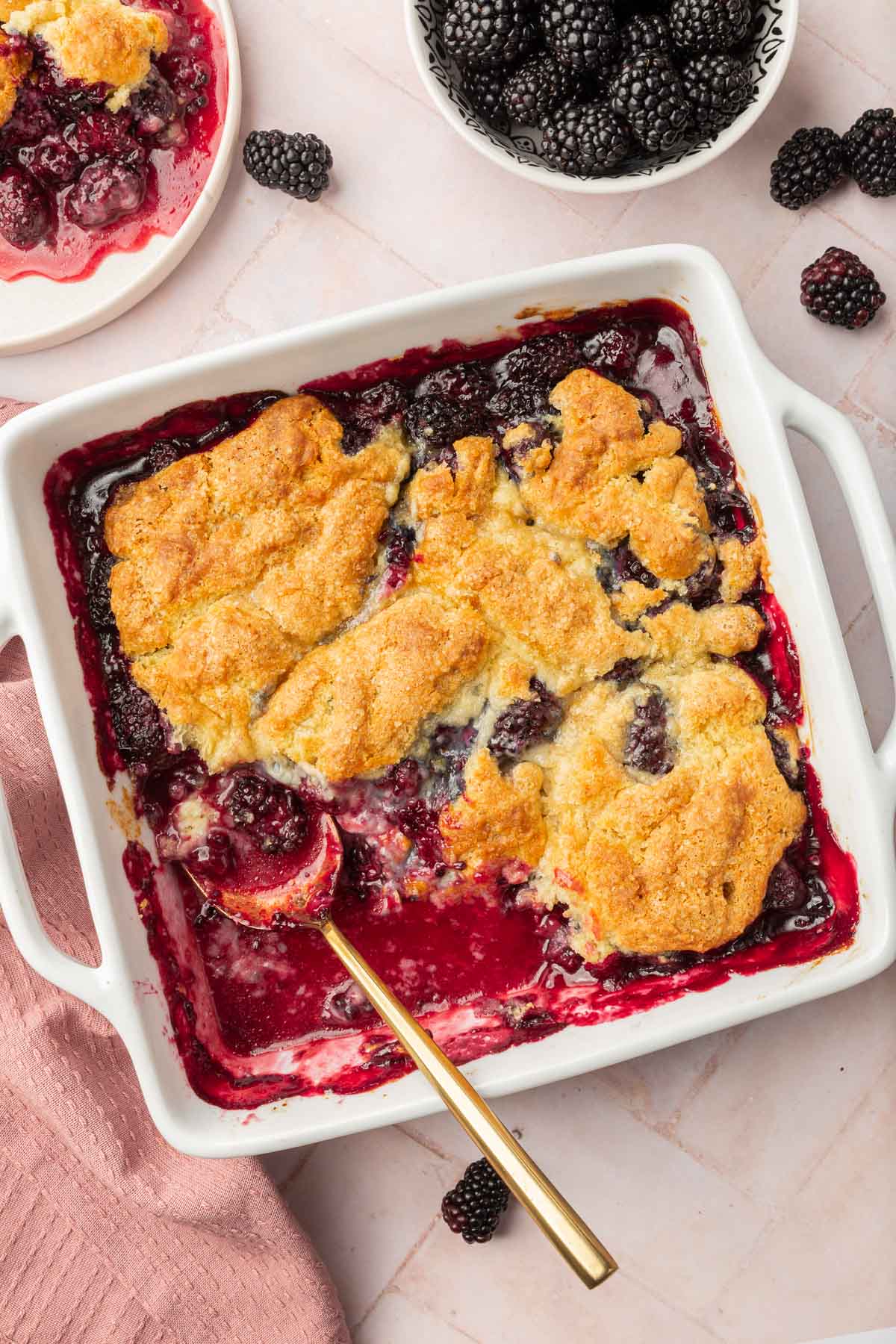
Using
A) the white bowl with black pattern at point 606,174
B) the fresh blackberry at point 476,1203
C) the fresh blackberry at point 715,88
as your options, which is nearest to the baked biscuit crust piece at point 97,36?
the white bowl with black pattern at point 606,174

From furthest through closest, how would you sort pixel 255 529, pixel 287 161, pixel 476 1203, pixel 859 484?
pixel 476 1203, pixel 287 161, pixel 255 529, pixel 859 484

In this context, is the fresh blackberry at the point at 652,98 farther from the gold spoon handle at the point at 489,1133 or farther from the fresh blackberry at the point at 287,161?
the gold spoon handle at the point at 489,1133

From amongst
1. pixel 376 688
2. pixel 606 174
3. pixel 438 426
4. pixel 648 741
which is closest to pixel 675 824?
pixel 648 741

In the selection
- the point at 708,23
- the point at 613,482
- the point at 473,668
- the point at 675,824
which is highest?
the point at 708,23

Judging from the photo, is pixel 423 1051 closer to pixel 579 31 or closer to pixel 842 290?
pixel 842 290

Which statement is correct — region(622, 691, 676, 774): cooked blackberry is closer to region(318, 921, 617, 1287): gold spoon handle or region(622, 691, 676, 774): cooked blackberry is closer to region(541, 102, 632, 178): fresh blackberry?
region(318, 921, 617, 1287): gold spoon handle

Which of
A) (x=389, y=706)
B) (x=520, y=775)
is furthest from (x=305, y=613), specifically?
(x=520, y=775)

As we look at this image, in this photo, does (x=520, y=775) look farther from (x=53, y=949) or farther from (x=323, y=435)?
(x=53, y=949)
